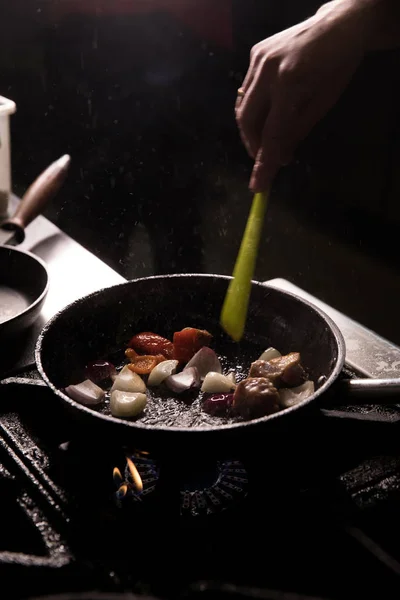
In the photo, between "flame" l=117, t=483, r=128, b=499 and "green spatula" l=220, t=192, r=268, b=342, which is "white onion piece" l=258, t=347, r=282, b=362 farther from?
"flame" l=117, t=483, r=128, b=499

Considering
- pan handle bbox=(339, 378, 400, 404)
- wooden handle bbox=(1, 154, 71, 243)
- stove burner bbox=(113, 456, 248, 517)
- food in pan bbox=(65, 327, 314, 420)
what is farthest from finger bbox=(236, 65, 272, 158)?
wooden handle bbox=(1, 154, 71, 243)

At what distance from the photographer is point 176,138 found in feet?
12.1

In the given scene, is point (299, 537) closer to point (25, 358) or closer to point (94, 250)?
point (25, 358)

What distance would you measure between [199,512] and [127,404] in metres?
0.23

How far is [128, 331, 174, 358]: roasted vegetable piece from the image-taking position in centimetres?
126

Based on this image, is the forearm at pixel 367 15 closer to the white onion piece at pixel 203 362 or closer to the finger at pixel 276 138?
the finger at pixel 276 138

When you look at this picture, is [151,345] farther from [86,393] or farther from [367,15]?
[367,15]

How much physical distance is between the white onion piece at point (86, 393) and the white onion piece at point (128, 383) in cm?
3

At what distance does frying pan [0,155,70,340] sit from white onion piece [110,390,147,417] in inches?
12.5

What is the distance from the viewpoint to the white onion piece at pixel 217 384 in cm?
113

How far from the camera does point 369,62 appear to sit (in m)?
3.76

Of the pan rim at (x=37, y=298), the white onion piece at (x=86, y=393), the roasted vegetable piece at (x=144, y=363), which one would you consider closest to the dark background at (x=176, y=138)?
the pan rim at (x=37, y=298)

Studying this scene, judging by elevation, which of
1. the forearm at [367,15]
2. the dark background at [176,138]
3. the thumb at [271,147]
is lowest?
the dark background at [176,138]

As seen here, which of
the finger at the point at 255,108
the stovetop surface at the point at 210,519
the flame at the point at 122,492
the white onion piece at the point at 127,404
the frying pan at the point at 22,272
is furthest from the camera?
the frying pan at the point at 22,272
